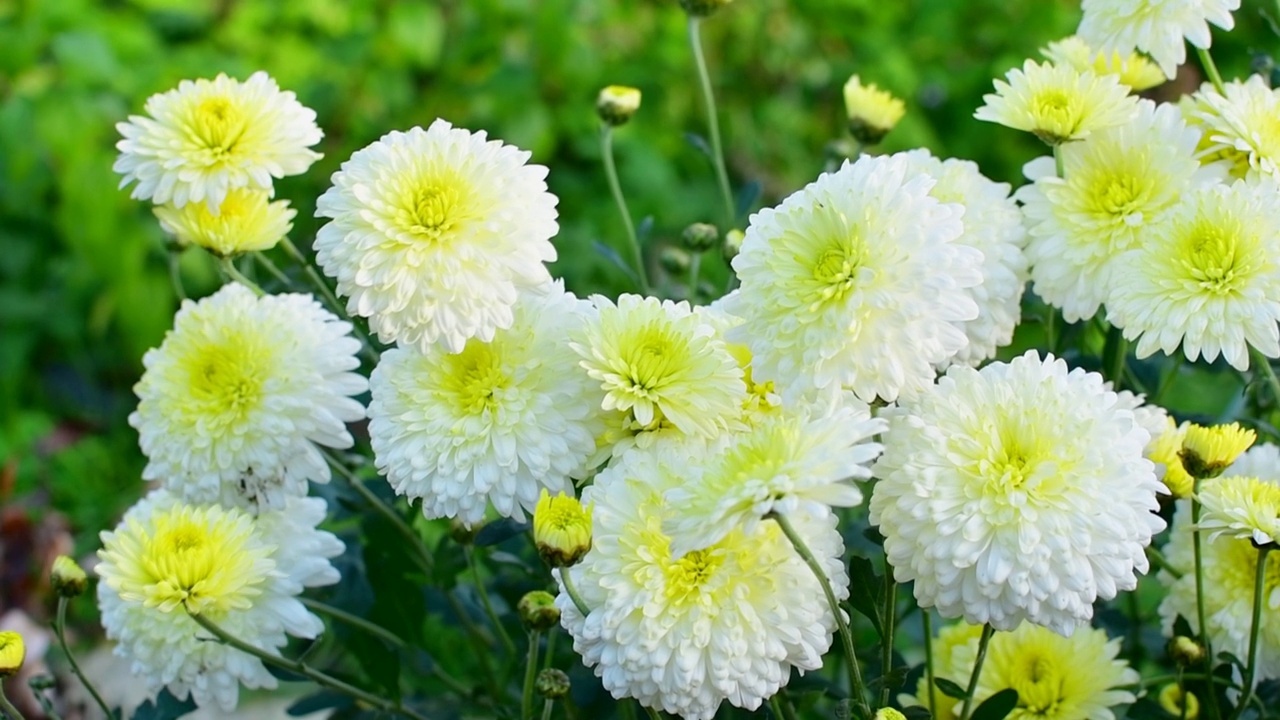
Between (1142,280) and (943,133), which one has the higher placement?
(1142,280)

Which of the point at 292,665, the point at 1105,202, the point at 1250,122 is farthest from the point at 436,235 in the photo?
the point at 1250,122

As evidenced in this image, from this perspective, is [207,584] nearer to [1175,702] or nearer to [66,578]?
[66,578]

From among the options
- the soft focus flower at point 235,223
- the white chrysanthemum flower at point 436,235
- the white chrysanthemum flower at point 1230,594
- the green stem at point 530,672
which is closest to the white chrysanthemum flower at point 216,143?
the soft focus flower at point 235,223

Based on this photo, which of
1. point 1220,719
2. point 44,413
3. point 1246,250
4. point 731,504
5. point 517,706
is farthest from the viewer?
point 44,413

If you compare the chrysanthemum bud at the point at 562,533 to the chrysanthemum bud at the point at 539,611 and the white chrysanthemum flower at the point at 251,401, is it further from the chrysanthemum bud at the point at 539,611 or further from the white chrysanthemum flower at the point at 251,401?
the white chrysanthemum flower at the point at 251,401

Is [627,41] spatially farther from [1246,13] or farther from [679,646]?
[679,646]

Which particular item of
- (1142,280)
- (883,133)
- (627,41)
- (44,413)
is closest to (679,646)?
(1142,280)
